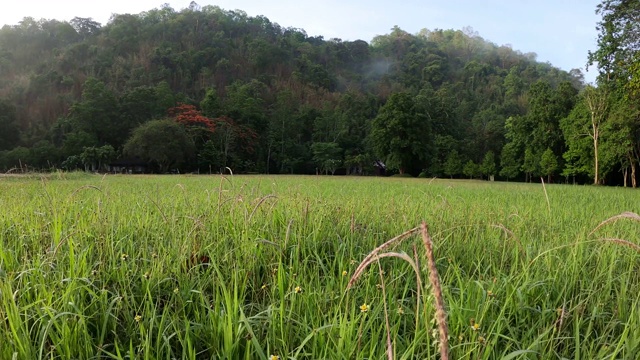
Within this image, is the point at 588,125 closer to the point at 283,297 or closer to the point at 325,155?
the point at 325,155

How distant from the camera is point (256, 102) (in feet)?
163

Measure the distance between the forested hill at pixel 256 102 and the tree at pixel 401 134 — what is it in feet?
0.41

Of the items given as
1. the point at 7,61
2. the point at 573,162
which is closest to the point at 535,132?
the point at 573,162

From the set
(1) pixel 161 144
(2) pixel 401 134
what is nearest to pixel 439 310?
(1) pixel 161 144

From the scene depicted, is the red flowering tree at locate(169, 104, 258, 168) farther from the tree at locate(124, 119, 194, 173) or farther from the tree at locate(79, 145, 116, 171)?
the tree at locate(79, 145, 116, 171)

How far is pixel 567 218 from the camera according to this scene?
171 inches

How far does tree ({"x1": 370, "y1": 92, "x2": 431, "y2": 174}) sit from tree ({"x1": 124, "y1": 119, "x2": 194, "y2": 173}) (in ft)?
57.4

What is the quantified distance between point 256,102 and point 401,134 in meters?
20.7

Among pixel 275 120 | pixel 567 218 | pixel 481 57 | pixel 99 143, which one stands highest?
pixel 481 57

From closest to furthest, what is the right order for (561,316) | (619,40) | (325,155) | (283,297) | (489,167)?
(561,316) → (283,297) → (619,40) → (489,167) → (325,155)

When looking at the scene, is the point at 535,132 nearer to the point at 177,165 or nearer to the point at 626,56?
the point at 626,56

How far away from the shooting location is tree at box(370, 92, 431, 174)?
36.6 meters

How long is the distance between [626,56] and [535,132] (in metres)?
21.7

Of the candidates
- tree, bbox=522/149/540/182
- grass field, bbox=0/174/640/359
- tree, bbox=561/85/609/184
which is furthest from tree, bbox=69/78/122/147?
grass field, bbox=0/174/640/359
